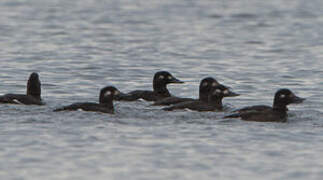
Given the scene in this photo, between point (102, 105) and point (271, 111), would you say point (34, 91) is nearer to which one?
point (102, 105)

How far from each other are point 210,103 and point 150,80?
16.9 feet

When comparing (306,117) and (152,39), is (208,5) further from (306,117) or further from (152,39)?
(306,117)

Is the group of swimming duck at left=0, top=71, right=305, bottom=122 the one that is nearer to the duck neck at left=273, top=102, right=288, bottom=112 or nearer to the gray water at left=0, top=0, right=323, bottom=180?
the duck neck at left=273, top=102, right=288, bottom=112

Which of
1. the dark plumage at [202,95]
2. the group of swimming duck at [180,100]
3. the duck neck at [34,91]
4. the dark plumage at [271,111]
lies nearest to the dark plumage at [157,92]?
the group of swimming duck at [180,100]

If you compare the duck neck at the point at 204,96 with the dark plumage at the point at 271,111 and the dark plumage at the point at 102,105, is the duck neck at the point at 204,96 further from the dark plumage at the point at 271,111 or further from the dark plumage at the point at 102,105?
the dark plumage at the point at 102,105

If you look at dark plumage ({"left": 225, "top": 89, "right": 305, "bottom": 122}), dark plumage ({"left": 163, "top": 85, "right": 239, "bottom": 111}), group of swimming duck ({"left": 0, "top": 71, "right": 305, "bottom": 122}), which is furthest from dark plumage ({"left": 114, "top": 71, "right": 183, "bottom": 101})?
dark plumage ({"left": 225, "top": 89, "right": 305, "bottom": 122})

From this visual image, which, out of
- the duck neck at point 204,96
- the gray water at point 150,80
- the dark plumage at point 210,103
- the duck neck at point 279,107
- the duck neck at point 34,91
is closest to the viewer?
the gray water at point 150,80

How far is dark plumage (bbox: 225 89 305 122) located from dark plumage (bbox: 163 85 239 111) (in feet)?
1.91

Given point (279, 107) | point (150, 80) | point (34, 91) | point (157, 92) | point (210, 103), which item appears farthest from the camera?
point (150, 80)

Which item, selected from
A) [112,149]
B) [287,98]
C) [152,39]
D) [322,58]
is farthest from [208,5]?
[112,149]

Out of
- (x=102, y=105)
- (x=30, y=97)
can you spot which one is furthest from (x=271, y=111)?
(x=30, y=97)

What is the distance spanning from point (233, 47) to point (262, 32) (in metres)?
5.28

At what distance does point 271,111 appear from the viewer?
15727mm

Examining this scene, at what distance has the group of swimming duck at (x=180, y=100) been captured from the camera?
15500 millimetres
